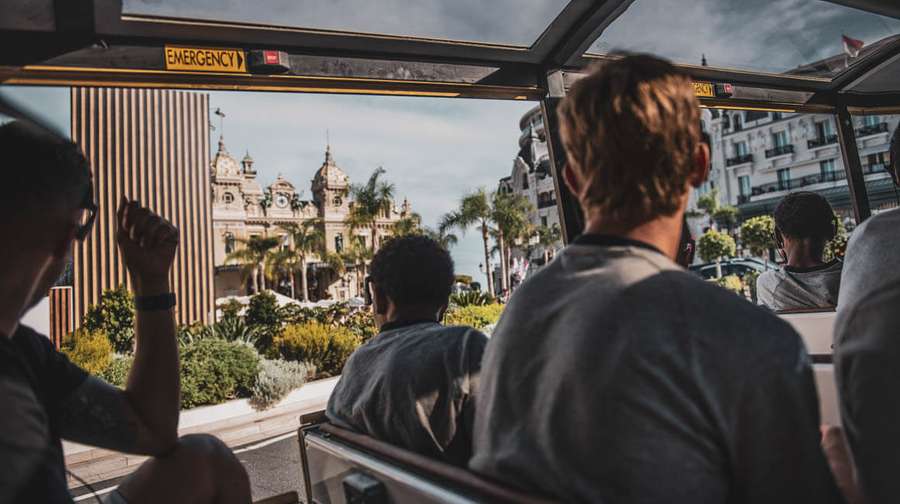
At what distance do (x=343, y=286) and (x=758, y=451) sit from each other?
2399 inches

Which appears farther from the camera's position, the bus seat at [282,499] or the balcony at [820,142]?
the balcony at [820,142]

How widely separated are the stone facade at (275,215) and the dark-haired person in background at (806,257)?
52.4 meters

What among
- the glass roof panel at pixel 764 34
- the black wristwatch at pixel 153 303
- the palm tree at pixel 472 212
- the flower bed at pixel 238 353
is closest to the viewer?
the black wristwatch at pixel 153 303

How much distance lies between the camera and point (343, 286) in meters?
60.5

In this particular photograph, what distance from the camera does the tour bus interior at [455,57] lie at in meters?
1.58

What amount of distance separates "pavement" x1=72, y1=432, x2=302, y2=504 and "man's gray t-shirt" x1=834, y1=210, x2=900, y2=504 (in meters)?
3.76

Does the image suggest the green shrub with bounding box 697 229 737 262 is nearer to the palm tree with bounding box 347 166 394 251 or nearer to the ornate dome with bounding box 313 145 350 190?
the palm tree with bounding box 347 166 394 251

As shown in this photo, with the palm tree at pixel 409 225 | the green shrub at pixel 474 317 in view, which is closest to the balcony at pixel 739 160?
the palm tree at pixel 409 225

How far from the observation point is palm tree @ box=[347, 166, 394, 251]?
113 feet

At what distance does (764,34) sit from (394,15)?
282 centimetres

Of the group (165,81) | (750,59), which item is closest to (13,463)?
(165,81)

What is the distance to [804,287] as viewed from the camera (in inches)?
112

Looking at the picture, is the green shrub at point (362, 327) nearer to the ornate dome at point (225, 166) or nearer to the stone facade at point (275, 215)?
the stone facade at point (275, 215)

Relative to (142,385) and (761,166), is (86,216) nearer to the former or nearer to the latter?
(142,385)
